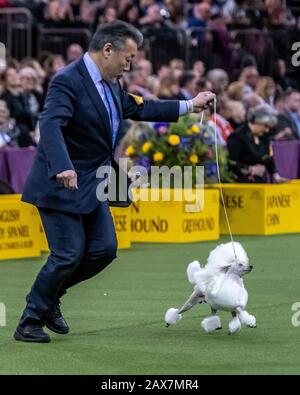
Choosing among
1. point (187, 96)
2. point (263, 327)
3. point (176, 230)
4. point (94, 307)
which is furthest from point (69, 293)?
point (187, 96)

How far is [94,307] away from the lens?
33.3 ft

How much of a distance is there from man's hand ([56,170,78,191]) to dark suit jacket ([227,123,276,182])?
330 inches

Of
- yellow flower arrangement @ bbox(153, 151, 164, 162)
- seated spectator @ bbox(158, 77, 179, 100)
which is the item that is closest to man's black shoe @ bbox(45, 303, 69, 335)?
yellow flower arrangement @ bbox(153, 151, 164, 162)

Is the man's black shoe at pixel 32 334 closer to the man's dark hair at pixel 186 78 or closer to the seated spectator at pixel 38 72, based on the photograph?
the seated spectator at pixel 38 72

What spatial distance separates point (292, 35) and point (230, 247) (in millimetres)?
16482

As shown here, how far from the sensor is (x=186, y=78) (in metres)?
20.0

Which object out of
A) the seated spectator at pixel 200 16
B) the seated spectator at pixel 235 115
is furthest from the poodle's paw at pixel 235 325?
the seated spectator at pixel 200 16

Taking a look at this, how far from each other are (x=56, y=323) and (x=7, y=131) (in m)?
8.83

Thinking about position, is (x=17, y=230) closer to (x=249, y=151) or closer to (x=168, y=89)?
(x=249, y=151)

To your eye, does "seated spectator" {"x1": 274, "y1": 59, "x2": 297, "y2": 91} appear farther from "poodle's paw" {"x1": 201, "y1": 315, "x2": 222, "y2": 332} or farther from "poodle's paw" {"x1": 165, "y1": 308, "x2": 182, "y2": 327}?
"poodle's paw" {"x1": 201, "y1": 315, "x2": 222, "y2": 332}

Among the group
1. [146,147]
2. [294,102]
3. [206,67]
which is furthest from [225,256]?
[206,67]

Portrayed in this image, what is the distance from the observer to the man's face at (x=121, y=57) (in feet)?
27.0

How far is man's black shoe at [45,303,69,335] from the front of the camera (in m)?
8.52

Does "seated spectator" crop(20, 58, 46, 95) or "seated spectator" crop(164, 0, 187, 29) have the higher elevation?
"seated spectator" crop(164, 0, 187, 29)
